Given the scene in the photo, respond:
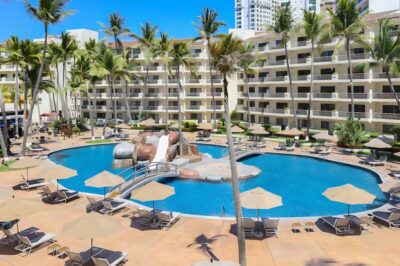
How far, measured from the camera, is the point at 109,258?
46.4ft

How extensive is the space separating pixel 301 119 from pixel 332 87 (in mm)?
7249

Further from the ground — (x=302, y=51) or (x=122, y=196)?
(x=302, y=51)

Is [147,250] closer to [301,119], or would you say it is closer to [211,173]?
[211,173]

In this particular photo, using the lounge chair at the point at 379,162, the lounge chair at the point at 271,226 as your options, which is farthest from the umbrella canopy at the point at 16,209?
the lounge chair at the point at 379,162

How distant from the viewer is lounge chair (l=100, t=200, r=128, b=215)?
20781mm

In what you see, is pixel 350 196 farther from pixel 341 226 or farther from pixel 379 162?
pixel 379 162

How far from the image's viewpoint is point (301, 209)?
2308 centimetres

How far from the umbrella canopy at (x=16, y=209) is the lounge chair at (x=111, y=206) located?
16.3 ft

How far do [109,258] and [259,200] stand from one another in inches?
298

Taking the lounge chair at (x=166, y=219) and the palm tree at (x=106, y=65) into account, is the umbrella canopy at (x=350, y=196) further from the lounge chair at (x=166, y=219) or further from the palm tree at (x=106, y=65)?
the palm tree at (x=106, y=65)

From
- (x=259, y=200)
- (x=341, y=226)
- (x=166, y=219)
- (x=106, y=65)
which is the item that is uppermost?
(x=106, y=65)

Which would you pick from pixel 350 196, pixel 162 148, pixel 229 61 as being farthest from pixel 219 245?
pixel 162 148

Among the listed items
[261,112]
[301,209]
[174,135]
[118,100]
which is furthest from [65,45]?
[301,209]

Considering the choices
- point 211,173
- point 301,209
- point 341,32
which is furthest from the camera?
point 341,32
